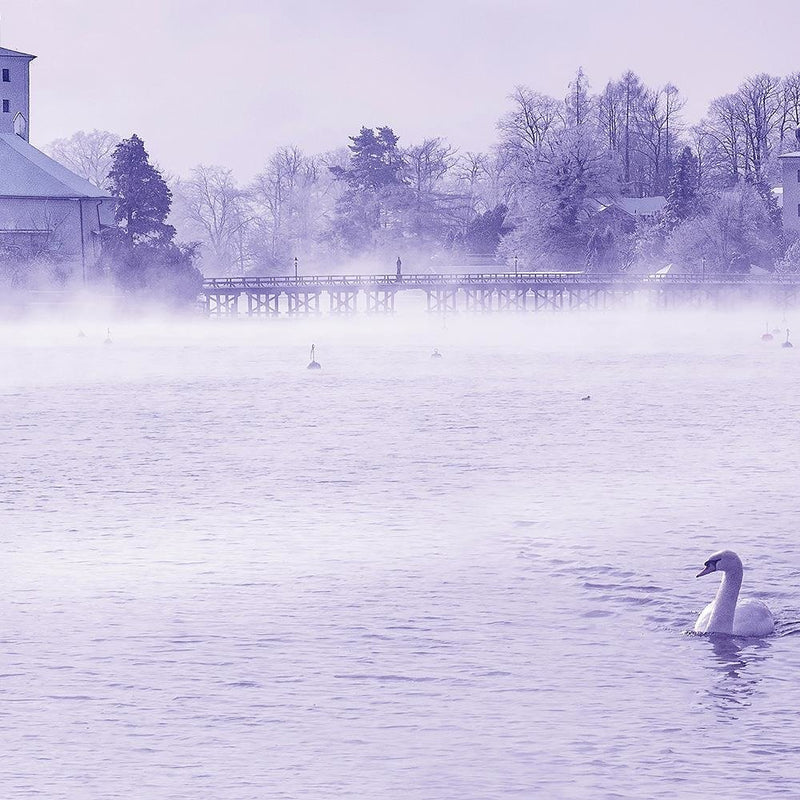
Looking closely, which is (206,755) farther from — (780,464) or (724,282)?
(724,282)

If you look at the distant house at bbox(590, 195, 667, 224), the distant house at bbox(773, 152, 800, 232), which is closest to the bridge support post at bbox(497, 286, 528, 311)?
the distant house at bbox(590, 195, 667, 224)

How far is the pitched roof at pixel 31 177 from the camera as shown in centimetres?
12800

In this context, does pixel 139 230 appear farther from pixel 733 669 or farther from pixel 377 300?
pixel 733 669

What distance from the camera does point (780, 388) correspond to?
64500 mm

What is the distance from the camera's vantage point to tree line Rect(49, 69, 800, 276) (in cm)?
15375

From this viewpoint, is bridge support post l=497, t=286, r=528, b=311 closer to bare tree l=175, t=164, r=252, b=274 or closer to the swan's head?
bare tree l=175, t=164, r=252, b=274

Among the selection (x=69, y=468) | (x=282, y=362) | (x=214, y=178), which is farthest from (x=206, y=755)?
(x=214, y=178)

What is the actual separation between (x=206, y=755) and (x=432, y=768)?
2049 millimetres

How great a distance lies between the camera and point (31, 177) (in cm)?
12950

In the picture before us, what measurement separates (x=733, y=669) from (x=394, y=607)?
196 inches

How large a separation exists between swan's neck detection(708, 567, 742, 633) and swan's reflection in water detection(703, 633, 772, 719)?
10 centimetres

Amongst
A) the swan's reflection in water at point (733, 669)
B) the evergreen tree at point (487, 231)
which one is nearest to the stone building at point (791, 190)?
the evergreen tree at point (487, 231)

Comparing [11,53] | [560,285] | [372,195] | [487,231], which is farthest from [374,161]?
[11,53]

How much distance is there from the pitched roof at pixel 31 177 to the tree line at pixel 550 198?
40.0 metres
